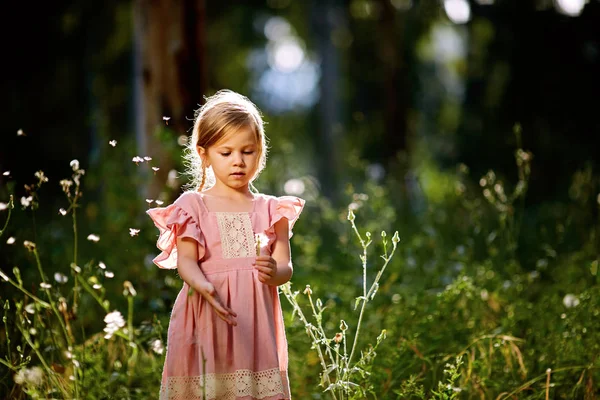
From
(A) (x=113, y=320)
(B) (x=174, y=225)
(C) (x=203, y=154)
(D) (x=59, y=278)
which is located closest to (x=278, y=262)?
(B) (x=174, y=225)

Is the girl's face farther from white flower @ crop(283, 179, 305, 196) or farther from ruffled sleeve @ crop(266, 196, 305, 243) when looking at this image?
white flower @ crop(283, 179, 305, 196)

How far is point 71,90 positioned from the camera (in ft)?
46.2

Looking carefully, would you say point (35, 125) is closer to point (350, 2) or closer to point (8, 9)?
point (8, 9)

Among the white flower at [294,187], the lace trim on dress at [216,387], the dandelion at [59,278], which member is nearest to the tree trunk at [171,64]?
the white flower at [294,187]

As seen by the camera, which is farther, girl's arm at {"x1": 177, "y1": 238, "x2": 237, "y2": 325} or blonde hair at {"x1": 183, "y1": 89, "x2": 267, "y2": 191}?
blonde hair at {"x1": 183, "y1": 89, "x2": 267, "y2": 191}

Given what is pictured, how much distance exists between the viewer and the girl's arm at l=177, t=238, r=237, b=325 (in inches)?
108

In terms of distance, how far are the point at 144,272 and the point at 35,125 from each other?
8.57 m

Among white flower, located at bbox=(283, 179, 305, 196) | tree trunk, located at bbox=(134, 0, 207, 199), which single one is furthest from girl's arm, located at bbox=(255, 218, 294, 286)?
tree trunk, located at bbox=(134, 0, 207, 199)

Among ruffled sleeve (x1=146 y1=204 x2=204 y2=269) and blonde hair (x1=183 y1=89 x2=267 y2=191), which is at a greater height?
blonde hair (x1=183 y1=89 x2=267 y2=191)

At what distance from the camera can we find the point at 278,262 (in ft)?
9.62

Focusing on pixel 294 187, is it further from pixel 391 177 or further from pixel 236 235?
pixel 236 235

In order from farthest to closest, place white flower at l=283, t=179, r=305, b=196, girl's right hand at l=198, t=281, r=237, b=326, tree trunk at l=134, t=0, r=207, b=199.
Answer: tree trunk at l=134, t=0, r=207, b=199, white flower at l=283, t=179, r=305, b=196, girl's right hand at l=198, t=281, r=237, b=326

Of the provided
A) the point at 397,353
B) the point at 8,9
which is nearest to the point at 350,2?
the point at 8,9

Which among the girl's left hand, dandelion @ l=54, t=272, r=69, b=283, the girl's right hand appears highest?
the girl's left hand
